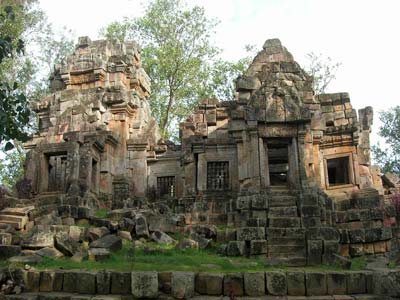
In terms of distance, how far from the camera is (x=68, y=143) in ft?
46.5

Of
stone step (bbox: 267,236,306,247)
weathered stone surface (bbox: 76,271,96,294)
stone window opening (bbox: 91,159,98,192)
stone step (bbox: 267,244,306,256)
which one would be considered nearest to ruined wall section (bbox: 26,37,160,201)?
stone window opening (bbox: 91,159,98,192)

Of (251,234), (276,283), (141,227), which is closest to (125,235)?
(141,227)

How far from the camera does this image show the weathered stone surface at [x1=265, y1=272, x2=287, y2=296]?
682 cm

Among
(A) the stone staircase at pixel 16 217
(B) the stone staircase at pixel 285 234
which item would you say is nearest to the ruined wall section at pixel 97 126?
(A) the stone staircase at pixel 16 217

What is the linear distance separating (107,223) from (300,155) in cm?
584

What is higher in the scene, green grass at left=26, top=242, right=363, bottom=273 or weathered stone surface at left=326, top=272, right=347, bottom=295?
green grass at left=26, top=242, right=363, bottom=273

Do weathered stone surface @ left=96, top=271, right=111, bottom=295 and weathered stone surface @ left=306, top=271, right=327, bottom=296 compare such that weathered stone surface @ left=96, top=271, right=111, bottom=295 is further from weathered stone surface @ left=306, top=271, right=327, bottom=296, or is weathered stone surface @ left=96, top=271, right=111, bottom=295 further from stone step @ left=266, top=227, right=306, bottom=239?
stone step @ left=266, top=227, right=306, bottom=239

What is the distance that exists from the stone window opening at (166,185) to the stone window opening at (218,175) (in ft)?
6.43

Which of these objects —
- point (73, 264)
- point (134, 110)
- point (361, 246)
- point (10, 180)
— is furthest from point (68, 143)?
point (10, 180)

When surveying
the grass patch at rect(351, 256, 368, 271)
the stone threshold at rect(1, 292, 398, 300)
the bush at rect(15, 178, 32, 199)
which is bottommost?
the stone threshold at rect(1, 292, 398, 300)

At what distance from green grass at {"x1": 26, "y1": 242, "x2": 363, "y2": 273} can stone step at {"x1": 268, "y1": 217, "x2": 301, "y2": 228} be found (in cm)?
188

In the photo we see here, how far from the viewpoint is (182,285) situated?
6691mm

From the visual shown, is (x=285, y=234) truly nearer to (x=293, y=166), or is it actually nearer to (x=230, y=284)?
(x=293, y=166)

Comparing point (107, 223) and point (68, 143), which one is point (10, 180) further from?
point (107, 223)
